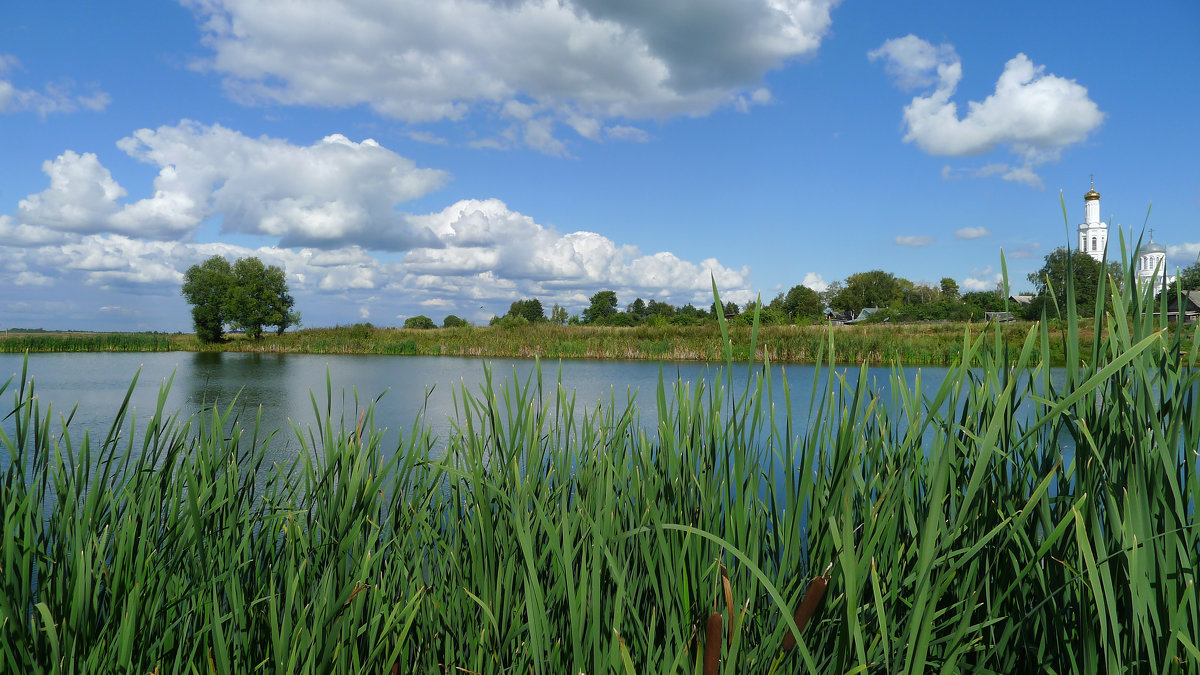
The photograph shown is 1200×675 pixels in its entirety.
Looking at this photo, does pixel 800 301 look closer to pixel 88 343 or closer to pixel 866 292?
pixel 866 292

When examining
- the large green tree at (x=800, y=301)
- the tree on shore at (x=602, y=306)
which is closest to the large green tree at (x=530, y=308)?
the tree on shore at (x=602, y=306)

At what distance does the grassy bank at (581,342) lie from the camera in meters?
17.7

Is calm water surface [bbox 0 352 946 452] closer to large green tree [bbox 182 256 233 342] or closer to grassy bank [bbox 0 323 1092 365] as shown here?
grassy bank [bbox 0 323 1092 365]

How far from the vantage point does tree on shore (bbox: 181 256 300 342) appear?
32.9 m

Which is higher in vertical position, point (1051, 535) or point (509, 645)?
point (1051, 535)

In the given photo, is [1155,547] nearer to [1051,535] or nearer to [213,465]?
[1051,535]

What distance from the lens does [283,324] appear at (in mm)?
34625

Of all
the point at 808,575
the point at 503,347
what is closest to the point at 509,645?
the point at 808,575

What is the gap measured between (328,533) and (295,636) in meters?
Result: 0.26

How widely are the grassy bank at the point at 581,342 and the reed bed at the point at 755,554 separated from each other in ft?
41.8

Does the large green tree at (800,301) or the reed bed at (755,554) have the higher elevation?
the large green tree at (800,301)

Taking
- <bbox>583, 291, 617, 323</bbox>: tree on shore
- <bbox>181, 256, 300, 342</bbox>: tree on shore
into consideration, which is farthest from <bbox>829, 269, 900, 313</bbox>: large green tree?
<bbox>181, 256, 300, 342</bbox>: tree on shore

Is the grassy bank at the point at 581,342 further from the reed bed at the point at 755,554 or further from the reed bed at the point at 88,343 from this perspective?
the reed bed at the point at 755,554

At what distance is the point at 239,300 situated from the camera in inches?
1299
